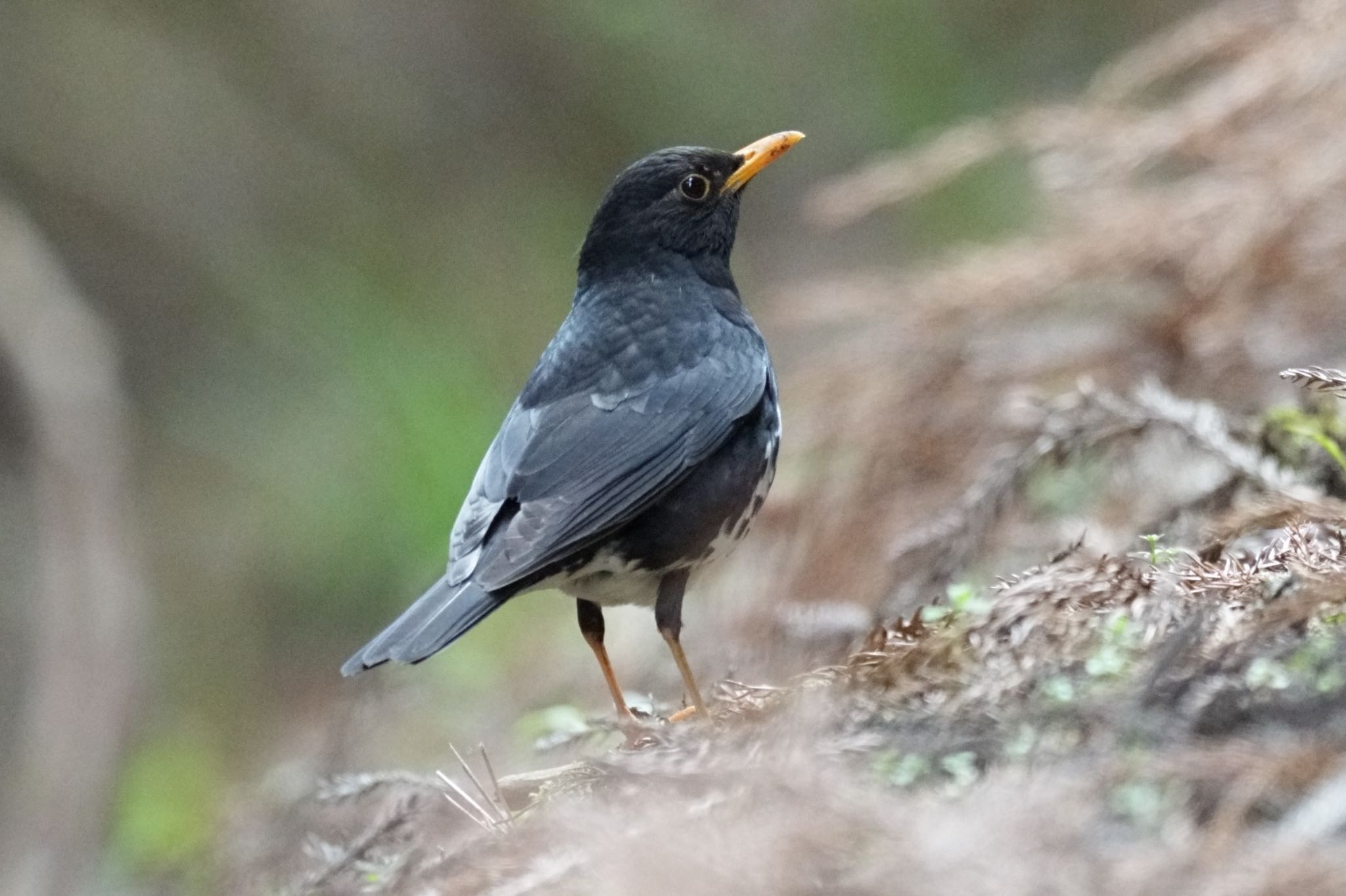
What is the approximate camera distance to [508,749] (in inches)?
220

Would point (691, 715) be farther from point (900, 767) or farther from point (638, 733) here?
point (900, 767)

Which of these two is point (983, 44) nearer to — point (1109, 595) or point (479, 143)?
Answer: point (479, 143)

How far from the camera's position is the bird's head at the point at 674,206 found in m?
4.90

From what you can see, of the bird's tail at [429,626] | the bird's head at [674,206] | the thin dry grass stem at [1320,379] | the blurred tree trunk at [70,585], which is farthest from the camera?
the blurred tree trunk at [70,585]

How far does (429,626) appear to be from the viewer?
3.52m

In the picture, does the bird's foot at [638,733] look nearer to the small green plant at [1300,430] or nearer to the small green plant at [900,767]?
the small green plant at [900,767]

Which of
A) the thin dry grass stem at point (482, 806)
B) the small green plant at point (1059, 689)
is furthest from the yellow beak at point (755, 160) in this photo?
the small green plant at point (1059, 689)

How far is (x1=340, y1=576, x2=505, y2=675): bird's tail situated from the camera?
3375 millimetres

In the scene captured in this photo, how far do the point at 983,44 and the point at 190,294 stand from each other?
20.5 ft

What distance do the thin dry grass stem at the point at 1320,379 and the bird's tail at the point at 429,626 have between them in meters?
1.88

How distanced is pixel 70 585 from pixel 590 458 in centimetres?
497

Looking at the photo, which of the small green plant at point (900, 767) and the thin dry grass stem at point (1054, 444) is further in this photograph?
the thin dry grass stem at point (1054, 444)

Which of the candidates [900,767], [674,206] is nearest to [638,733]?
[900,767]

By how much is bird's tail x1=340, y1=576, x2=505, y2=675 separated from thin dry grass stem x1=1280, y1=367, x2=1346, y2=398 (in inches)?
74.2
